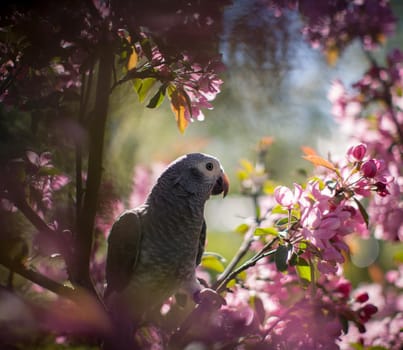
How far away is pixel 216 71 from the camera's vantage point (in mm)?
546

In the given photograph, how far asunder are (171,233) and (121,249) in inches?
3.5

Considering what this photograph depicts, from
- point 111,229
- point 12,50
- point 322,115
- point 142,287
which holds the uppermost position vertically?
point 12,50

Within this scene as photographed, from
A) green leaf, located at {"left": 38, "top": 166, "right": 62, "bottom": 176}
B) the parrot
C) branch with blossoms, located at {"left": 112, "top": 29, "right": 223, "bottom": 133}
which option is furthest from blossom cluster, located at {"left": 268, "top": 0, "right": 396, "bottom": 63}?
green leaf, located at {"left": 38, "top": 166, "right": 62, "bottom": 176}

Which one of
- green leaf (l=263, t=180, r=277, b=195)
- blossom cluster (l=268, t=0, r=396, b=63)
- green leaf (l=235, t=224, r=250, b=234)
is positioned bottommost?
green leaf (l=235, t=224, r=250, b=234)

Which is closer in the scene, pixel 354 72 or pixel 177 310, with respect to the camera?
pixel 177 310

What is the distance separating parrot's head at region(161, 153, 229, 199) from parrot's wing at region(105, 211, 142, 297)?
3.7 inches

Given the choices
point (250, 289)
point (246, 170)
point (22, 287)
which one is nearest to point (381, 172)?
point (250, 289)

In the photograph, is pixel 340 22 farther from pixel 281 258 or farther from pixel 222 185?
pixel 281 258

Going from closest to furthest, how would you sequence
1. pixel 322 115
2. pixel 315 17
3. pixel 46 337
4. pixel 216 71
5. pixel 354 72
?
pixel 46 337 → pixel 216 71 → pixel 315 17 → pixel 354 72 → pixel 322 115

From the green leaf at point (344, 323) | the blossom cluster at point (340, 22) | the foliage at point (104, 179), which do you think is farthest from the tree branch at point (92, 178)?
the green leaf at point (344, 323)

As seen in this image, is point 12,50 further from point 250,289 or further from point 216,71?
point 250,289

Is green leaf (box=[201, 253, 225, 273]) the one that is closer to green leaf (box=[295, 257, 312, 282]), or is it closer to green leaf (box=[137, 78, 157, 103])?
green leaf (box=[295, 257, 312, 282])

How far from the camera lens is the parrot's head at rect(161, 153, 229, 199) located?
0.72 meters

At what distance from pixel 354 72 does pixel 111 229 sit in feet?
2.56
